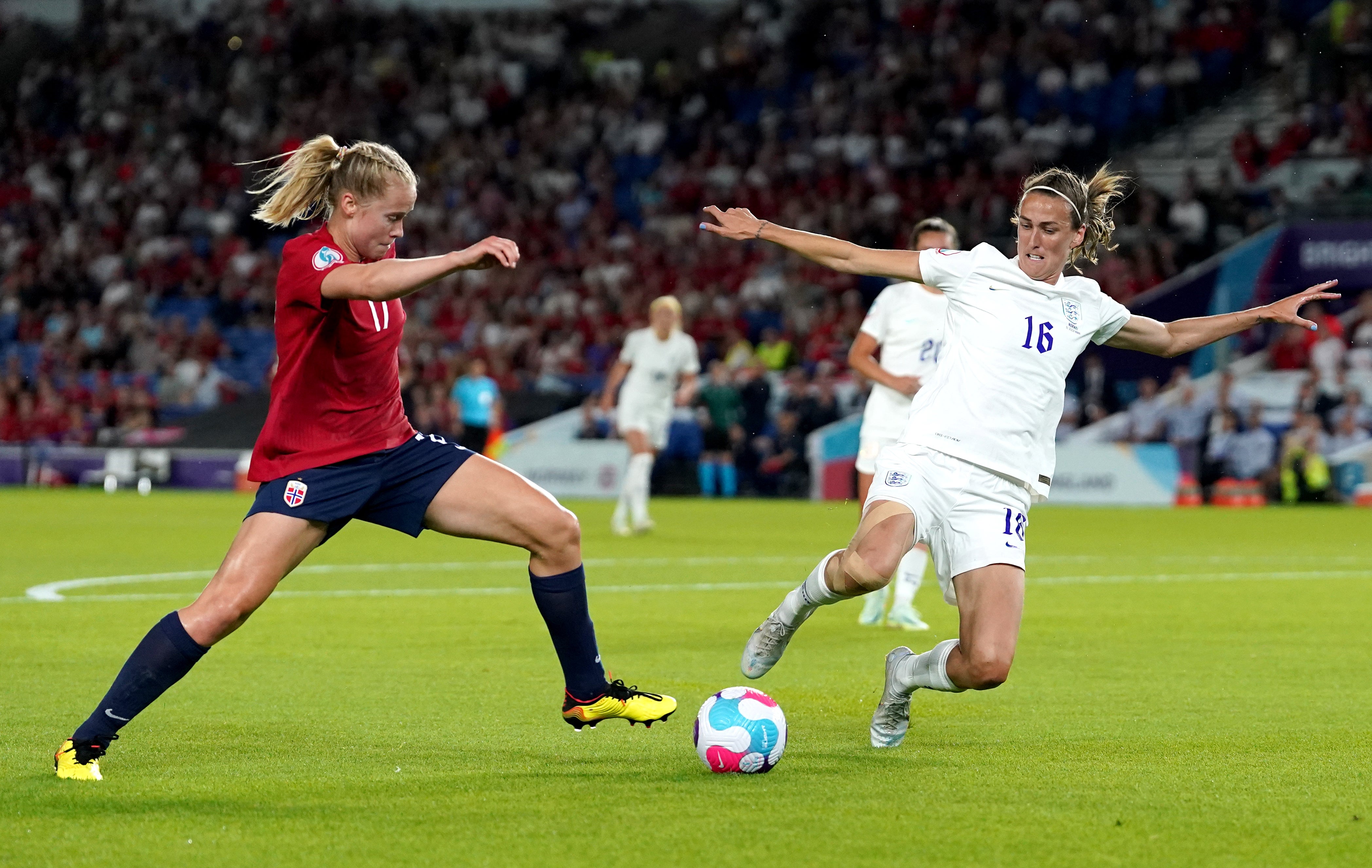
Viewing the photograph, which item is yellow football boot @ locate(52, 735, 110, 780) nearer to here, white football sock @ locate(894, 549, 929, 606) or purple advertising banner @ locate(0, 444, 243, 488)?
white football sock @ locate(894, 549, 929, 606)

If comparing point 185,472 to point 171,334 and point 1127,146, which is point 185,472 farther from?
point 1127,146

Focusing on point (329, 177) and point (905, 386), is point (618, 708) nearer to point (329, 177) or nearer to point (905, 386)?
point (329, 177)

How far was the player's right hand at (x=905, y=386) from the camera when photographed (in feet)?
34.5

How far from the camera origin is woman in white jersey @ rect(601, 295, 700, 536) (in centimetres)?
1825

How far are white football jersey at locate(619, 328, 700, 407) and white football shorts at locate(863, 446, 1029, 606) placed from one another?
474 inches

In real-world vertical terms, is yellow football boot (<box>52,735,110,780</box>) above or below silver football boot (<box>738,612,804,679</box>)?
below

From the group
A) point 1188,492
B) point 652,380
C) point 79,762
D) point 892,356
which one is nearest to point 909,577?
point 892,356

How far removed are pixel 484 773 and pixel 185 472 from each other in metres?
24.7

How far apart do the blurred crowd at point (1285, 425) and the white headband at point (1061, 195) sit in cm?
1755

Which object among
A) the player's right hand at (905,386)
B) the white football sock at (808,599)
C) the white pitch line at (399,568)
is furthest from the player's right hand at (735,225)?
the white pitch line at (399,568)

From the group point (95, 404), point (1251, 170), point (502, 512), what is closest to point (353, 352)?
point (502, 512)

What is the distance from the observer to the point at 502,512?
6.14 metres

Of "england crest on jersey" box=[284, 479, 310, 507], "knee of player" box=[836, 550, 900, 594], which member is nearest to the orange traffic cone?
"knee of player" box=[836, 550, 900, 594]

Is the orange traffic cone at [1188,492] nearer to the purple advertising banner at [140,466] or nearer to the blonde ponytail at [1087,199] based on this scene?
the purple advertising banner at [140,466]
